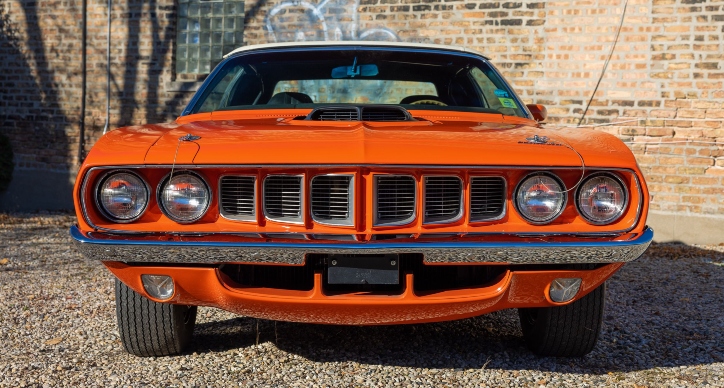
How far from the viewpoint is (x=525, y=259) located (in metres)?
2.53

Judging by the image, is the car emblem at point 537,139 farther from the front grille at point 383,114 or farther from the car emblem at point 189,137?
the car emblem at point 189,137

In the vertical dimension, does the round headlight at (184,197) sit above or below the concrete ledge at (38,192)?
above

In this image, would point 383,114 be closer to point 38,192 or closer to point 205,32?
point 205,32

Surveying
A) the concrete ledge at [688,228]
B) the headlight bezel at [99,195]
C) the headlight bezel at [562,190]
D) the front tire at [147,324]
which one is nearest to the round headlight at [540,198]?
the headlight bezel at [562,190]

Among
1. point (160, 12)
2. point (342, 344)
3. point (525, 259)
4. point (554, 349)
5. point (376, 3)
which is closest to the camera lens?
point (525, 259)

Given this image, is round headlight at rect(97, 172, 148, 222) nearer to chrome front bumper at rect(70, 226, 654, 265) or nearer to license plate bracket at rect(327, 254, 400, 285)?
chrome front bumper at rect(70, 226, 654, 265)

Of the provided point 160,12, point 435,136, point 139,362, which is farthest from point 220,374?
point 160,12

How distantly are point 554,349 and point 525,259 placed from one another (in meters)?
0.84

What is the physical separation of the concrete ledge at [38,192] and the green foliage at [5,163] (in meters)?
0.08

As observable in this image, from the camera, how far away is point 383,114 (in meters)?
3.29

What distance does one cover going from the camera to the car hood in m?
2.50

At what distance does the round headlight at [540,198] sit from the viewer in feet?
8.59

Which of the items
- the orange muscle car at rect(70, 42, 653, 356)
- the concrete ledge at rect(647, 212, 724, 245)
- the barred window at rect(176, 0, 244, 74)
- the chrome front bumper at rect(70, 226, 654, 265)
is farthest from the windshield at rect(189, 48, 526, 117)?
the barred window at rect(176, 0, 244, 74)

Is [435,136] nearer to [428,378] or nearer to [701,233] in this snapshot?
[428,378]
